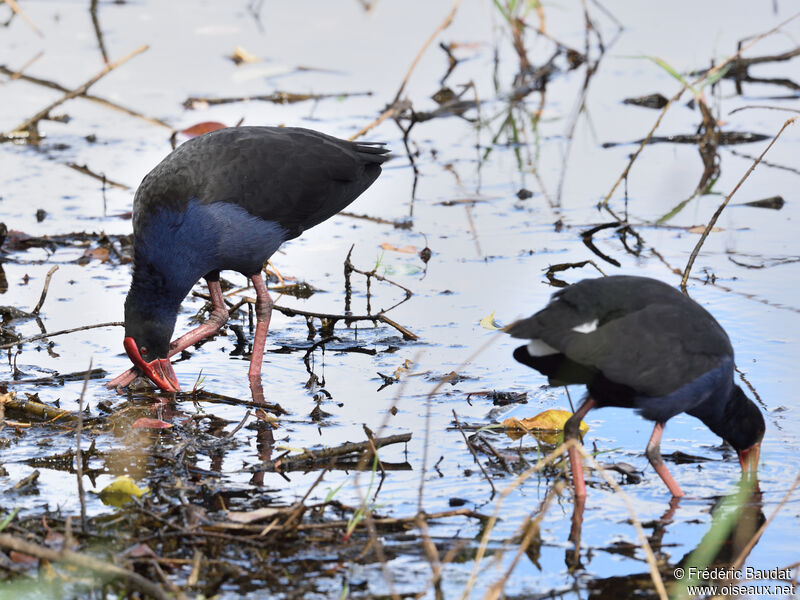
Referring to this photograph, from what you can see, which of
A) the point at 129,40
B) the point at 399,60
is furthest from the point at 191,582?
the point at 129,40

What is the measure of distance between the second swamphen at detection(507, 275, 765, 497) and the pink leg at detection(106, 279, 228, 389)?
69.5 inches

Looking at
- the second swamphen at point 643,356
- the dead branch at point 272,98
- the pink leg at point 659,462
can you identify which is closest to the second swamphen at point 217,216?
the second swamphen at point 643,356

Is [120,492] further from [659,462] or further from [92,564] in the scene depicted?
[659,462]

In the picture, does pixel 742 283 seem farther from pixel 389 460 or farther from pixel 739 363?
pixel 389 460

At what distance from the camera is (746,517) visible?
362 centimetres

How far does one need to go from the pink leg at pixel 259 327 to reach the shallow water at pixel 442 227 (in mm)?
62

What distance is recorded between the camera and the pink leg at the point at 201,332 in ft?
15.5

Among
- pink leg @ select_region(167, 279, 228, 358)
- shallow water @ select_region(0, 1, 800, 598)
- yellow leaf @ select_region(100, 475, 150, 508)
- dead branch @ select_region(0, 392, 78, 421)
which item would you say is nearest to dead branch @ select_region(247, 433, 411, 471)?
shallow water @ select_region(0, 1, 800, 598)

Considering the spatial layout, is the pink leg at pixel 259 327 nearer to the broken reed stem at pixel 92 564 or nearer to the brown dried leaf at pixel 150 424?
the brown dried leaf at pixel 150 424

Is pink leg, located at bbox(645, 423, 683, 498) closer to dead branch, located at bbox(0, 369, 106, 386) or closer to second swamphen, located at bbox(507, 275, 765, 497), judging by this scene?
second swamphen, located at bbox(507, 275, 765, 497)

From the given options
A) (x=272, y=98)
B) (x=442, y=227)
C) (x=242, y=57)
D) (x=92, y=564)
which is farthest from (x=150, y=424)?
(x=242, y=57)

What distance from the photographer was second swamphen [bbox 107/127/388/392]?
15.7 ft

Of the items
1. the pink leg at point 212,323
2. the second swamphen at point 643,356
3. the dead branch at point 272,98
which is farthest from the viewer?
the dead branch at point 272,98

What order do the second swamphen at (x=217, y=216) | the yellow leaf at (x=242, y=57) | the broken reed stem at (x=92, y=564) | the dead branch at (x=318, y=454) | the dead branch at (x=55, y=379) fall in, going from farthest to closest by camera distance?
the yellow leaf at (x=242, y=57) < the second swamphen at (x=217, y=216) < the dead branch at (x=55, y=379) < the dead branch at (x=318, y=454) < the broken reed stem at (x=92, y=564)
